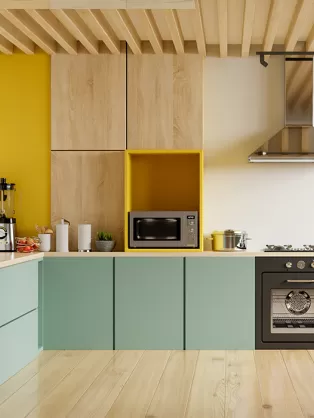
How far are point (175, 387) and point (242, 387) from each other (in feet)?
1.33

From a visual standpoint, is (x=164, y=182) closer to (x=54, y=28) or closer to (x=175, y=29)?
(x=175, y=29)

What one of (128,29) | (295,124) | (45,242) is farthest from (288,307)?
(128,29)

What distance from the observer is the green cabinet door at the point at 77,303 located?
17.8 feet

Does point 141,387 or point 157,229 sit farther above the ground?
point 157,229

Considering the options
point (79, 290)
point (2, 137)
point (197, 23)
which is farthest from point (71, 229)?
point (197, 23)

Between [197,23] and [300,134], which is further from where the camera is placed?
[300,134]

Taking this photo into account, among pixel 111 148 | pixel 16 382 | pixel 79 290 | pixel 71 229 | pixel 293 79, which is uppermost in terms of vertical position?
pixel 293 79

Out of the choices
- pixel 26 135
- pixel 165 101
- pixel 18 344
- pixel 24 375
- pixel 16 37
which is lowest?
pixel 24 375

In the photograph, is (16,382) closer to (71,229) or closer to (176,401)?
(176,401)

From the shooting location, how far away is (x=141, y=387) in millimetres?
4242

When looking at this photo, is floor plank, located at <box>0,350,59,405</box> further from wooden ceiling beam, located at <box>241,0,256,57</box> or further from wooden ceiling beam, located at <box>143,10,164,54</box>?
wooden ceiling beam, located at <box>241,0,256,57</box>

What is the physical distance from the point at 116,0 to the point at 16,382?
239cm

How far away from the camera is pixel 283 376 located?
455cm

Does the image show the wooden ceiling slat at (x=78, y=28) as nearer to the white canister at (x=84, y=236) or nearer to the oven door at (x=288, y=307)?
the white canister at (x=84, y=236)
